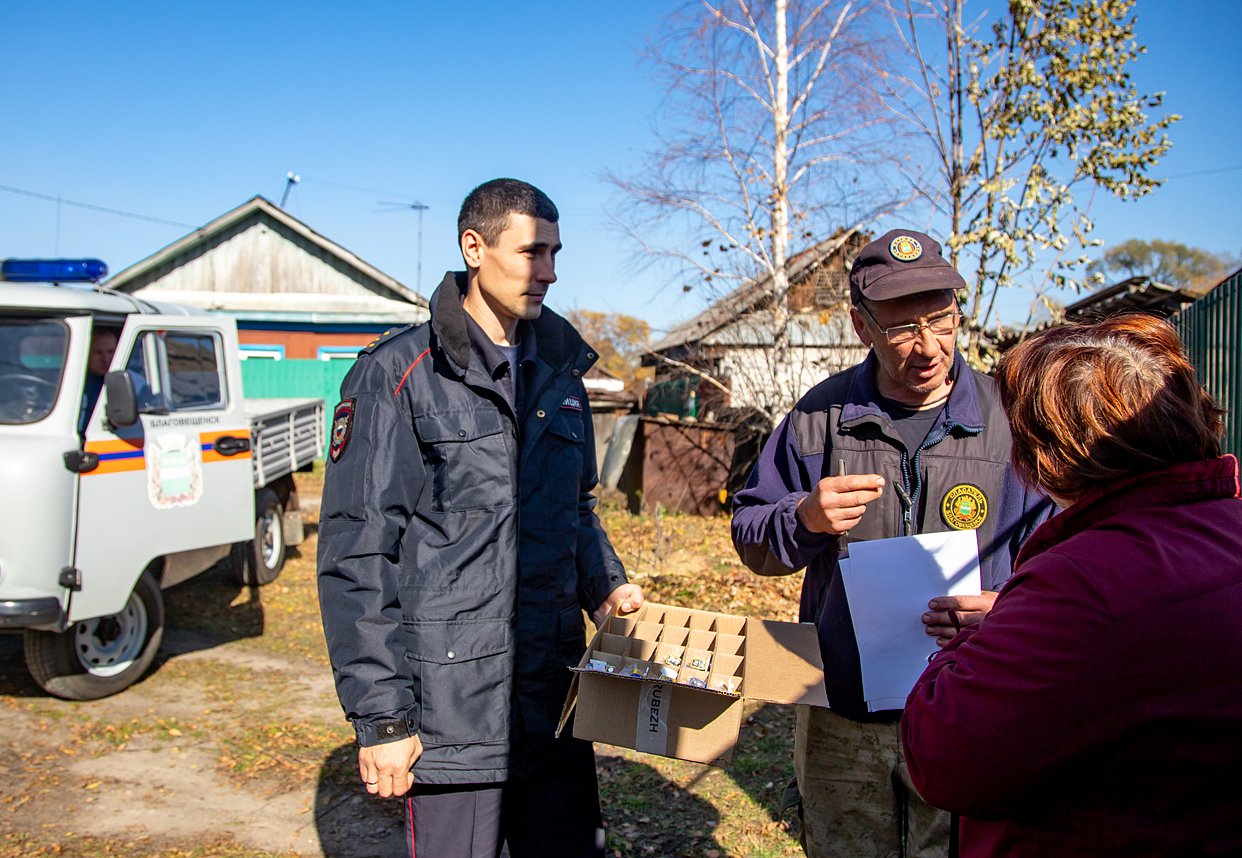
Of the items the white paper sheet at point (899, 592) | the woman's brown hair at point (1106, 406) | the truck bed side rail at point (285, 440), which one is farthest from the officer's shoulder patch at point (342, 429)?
the truck bed side rail at point (285, 440)

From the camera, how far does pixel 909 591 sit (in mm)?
1986

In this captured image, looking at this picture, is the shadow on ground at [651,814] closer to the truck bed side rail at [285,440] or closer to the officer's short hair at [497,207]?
the officer's short hair at [497,207]

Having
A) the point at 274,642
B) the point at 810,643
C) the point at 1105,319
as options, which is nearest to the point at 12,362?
the point at 274,642

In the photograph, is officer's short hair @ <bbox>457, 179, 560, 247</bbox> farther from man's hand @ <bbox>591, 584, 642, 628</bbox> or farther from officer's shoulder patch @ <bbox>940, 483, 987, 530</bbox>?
officer's shoulder patch @ <bbox>940, 483, 987, 530</bbox>

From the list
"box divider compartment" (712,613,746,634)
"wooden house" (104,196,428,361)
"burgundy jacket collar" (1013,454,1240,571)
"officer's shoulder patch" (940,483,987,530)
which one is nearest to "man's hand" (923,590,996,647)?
"officer's shoulder patch" (940,483,987,530)

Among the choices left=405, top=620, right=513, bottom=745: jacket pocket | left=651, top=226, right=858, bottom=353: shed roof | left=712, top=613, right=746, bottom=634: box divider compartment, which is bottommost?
left=405, top=620, right=513, bottom=745: jacket pocket

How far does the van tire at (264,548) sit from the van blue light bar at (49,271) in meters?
2.59

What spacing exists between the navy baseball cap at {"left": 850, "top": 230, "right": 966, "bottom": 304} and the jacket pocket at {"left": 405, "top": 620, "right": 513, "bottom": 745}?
1353 millimetres

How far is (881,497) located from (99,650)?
16.7ft

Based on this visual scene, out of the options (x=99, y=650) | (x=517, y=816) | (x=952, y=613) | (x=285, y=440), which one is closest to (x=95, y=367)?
(x=99, y=650)

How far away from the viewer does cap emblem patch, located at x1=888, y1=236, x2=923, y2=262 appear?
218 centimetres

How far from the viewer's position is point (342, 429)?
2.09 metres

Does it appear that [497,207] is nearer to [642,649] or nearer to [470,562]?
[470,562]

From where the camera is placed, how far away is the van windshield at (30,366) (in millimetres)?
4645
